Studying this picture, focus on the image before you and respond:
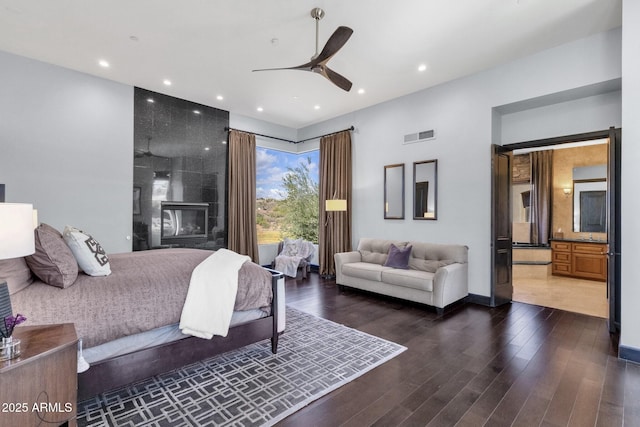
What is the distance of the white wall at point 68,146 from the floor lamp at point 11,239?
3633 mm

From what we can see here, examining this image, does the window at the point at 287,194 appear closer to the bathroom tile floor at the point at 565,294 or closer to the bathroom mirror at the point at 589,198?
the bathroom tile floor at the point at 565,294

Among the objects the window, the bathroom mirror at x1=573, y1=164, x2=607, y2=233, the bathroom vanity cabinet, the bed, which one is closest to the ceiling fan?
the bed

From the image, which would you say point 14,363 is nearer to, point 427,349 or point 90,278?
point 90,278

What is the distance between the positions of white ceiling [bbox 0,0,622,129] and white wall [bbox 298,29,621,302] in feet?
0.73

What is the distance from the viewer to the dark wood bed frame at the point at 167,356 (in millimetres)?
1926

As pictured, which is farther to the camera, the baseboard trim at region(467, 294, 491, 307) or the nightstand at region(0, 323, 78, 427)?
the baseboard trim at region(467, 294, 491, 307)

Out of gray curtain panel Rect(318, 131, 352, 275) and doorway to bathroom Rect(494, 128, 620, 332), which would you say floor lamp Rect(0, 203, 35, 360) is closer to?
gray curtain panel Rect(318, 131, 352, 275)

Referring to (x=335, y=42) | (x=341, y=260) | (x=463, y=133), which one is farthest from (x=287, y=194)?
(x=335, y=42)

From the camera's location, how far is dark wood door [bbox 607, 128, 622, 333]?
3.35 m

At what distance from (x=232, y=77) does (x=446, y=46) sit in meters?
3.07

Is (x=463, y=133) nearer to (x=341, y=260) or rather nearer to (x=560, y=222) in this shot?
(x=341, y=260)

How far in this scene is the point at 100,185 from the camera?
4715 mm

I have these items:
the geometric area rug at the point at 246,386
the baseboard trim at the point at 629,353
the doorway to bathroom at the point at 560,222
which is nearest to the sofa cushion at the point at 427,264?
the doorway to bathroom at the point at 560,222

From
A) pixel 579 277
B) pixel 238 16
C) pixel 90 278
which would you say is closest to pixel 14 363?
pixel 90 278
